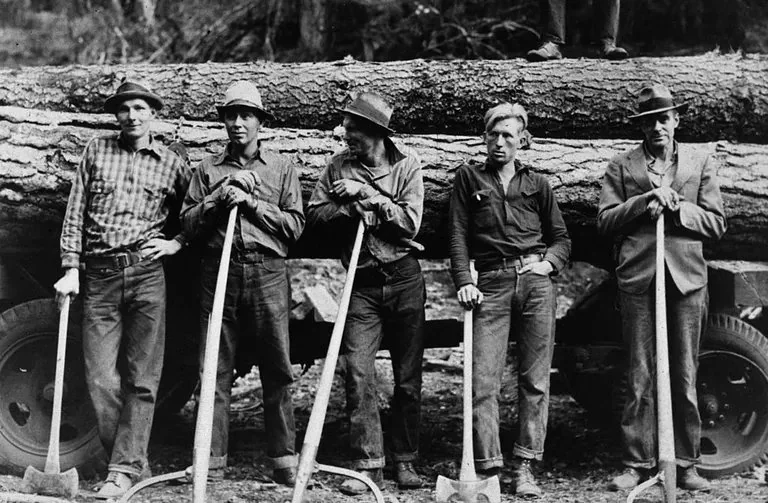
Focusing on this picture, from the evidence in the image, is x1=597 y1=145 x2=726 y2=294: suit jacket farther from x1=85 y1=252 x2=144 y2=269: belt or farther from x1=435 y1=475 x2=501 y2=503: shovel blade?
x1=85 y1=252 x2=144 y2=269: belt

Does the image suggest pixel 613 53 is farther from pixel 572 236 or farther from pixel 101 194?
pixel 101 194

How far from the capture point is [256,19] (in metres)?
12.0

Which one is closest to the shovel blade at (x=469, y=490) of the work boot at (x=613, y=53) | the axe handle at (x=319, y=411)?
the axe handle at (x=319, y=411)

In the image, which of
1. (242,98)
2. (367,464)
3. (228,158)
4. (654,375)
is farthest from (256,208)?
(654,375)

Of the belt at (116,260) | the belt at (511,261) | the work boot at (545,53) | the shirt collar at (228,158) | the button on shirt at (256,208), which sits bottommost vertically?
the belt at (116,260)

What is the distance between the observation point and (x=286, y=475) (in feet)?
17.8

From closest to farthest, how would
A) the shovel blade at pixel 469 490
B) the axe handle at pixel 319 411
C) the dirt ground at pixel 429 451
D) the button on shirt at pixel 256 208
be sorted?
the axe handle at pixel 319 411
the shovel blade at pixel 469 490
the button on shirt at pixel 256 208
the dirt ground at pixel 429 451

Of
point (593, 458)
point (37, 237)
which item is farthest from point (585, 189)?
point (37, 237)

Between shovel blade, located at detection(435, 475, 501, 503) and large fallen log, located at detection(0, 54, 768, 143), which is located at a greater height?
large fallen log, located at detection(0, 54, 768, 143)

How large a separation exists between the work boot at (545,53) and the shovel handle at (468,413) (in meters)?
3.21

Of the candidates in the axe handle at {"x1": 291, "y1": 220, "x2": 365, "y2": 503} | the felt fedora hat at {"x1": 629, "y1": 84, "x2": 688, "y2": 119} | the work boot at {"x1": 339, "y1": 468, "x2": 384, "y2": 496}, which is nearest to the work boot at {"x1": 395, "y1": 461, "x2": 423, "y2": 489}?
the work boot at {"x1": 339, "y1": 468, "x2": 384, "y2": 496}

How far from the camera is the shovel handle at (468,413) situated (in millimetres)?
5008

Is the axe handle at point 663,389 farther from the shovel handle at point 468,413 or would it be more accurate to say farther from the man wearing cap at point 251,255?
the man wearing cap at point 251,255

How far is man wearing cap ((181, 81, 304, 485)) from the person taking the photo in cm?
523
